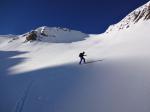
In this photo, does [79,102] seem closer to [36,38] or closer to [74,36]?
[36,38]

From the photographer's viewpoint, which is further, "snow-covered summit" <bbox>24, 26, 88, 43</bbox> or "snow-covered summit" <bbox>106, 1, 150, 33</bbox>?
"snow-covered summit" <bbox>24, 26, 88, 43</bbox>

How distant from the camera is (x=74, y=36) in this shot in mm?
107750

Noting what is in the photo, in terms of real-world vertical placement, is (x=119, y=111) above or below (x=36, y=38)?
below

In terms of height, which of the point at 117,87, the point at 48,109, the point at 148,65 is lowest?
the point at 48,109

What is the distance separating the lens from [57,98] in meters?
16.8

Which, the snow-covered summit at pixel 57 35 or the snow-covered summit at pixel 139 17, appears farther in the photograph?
the snow-covered summit at pixel 57 35

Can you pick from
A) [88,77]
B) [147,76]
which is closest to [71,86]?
[88,77]

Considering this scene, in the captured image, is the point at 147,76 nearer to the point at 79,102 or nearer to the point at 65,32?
the point at 79,102

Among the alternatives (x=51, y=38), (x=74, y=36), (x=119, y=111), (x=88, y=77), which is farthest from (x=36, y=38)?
(x=119, y=111)

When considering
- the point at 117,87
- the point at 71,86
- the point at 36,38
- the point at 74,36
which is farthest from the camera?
the point at 74,36

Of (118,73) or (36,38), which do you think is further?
(36,38)

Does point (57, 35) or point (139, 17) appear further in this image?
point (57, 35)

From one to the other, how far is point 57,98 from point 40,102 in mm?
1163

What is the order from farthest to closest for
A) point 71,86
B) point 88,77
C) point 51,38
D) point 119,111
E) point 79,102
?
point 51,38 < point 88,77 < point 71,86 < point 79,102 < point 119,111
